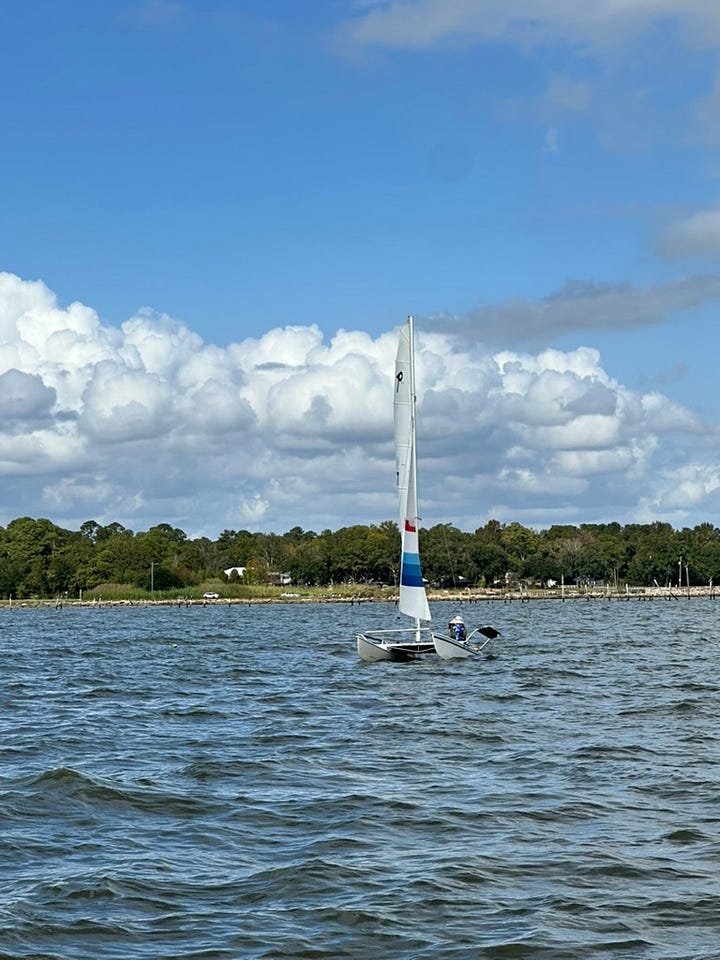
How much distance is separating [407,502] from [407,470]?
58.2 inches

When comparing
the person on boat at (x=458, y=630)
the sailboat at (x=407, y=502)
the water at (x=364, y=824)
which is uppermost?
the sailboat at (x=407, y=502)

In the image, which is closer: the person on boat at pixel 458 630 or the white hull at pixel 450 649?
the white hull at pixel 450 649

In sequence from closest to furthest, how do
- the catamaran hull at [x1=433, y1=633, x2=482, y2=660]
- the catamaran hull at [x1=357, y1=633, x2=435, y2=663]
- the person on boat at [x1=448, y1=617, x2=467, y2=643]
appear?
1. the catamaran hull at [x1=357, y1=633, x2=435, y2=663]
2. the catamaran hull at [x1=433, y1=633, x2=482, y2=660]
3. the person on boat at [x1=448, y1=617, x2=467, y2=643]

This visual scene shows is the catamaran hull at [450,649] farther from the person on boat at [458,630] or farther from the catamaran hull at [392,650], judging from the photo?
the person on boat at [458,630]

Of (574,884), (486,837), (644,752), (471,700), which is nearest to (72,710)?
(471,700)

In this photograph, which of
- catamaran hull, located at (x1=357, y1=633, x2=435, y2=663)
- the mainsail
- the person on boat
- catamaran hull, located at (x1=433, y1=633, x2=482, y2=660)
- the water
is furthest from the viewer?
the person on boat

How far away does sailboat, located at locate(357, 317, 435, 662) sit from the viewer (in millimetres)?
50594

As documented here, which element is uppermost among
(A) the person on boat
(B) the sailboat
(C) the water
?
(B) the sailboat

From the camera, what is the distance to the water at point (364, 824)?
13.1 meters

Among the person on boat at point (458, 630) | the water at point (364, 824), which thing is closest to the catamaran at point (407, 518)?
the person on boat at point (458, 630)

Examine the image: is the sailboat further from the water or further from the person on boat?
the water

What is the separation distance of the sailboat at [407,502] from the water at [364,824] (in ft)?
35.3

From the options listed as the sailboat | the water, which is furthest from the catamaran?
the water

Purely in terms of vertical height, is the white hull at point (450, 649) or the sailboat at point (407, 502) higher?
the sailboat at point (407, 502)
